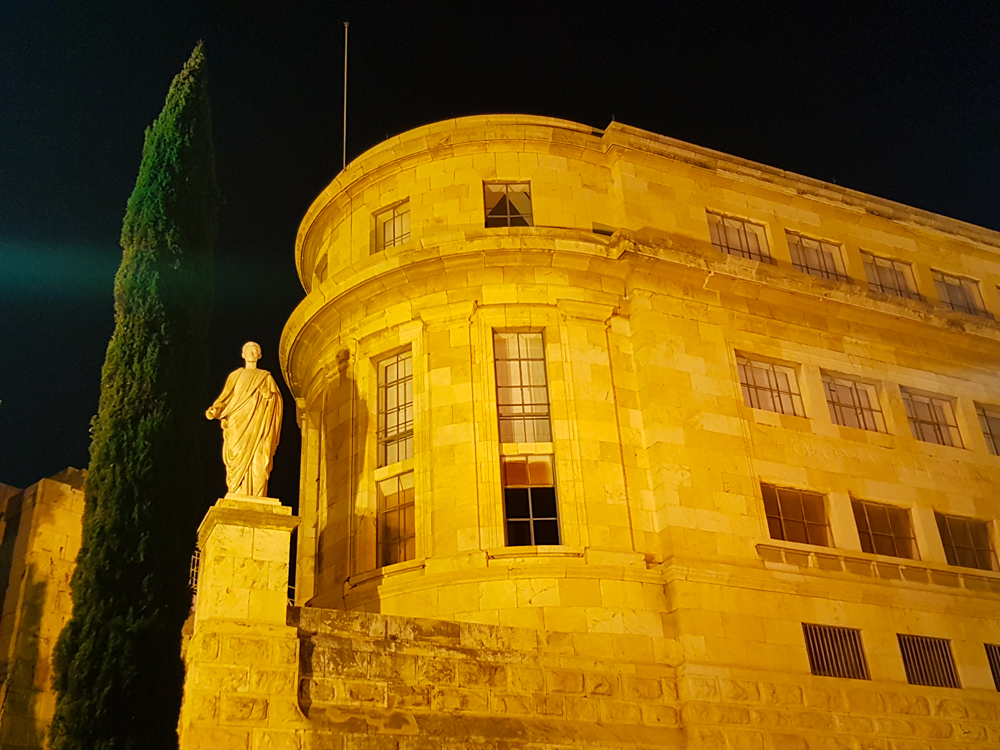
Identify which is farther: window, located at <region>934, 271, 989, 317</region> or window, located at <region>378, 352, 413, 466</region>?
window, located at <region>934, 271, 989, 317</region>

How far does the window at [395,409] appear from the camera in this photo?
22.0 meters

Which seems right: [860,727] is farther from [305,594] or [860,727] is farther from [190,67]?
[190,67]

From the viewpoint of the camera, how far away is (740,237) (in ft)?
81.6

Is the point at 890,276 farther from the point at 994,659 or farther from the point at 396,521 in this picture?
the point at 396,521

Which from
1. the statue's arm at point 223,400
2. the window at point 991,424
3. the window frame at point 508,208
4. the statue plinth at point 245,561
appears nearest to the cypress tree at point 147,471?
the statue's arm at point 223,400

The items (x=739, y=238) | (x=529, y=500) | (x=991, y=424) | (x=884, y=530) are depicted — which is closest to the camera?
(x=529, y=500)

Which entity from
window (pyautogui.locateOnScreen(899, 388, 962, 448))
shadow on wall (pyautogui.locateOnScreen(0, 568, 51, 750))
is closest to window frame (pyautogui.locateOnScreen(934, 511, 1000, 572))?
window (pyautogui.locateOnScreen(899, 388, 962, 448))

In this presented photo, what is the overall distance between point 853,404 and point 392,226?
11.3 m

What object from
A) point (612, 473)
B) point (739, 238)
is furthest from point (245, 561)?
point (739, 238)

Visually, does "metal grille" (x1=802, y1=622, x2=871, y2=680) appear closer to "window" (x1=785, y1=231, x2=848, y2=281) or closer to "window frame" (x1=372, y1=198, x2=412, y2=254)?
"window" (x1=785, y1=231, x2=848, y2=281)

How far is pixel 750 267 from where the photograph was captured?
22875 millimetres

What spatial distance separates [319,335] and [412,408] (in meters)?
3.53

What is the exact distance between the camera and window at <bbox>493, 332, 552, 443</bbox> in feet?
69.7

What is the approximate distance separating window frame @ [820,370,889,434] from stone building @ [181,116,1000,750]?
0.27ft
